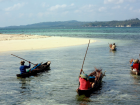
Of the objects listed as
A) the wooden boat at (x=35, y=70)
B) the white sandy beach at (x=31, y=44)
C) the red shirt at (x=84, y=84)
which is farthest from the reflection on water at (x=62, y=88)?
the white sandy beach at (x=31, y=44)

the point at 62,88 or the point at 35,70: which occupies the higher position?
the point at 35,70

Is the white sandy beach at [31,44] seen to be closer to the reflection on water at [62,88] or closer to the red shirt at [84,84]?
the reflection on water at [62,88]

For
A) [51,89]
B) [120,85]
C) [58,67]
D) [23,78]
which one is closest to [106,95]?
[120,85]

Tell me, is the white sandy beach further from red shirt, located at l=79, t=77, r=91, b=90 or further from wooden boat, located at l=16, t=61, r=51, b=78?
red shirt, located at l=79, t=77, r=91, b=90

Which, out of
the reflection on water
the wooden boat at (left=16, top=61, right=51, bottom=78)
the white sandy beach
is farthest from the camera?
the white sandy beach

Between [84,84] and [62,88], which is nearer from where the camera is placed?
[84,84]

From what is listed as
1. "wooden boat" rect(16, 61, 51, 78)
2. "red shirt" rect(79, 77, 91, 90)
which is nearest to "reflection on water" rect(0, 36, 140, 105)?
"wooden boat" rect(16, 61, 51, 78)

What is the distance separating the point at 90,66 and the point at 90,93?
27.5 ft

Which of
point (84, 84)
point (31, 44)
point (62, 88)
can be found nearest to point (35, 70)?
point (62, 88)

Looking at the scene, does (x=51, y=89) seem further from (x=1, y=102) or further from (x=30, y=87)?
(x=1, y=102)

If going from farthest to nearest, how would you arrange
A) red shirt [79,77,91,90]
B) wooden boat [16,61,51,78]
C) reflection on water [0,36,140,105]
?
wooden boat [16,61,51,78] → red shirt [79,77,91,90] → reflection on water [0,36,140,105]

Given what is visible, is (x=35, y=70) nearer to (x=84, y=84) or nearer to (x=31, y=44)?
(x=84, y=84)

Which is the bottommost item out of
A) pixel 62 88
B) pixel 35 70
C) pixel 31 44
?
pixel 62 88

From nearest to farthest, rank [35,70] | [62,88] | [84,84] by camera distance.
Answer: [84,84] → [62,88] → [35,70]
